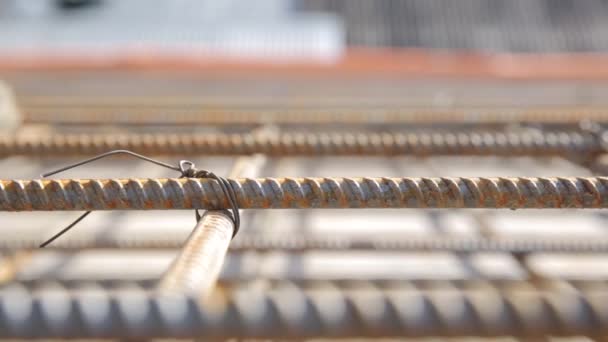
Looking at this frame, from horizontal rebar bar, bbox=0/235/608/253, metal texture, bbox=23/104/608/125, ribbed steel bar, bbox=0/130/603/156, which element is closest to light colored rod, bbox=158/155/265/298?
ribbed steel bar, bbox=0/130/603/156

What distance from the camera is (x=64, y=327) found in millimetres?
286

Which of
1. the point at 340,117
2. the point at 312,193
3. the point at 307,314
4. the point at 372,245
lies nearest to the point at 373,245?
the point at 372,245

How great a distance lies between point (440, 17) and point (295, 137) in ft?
7.27

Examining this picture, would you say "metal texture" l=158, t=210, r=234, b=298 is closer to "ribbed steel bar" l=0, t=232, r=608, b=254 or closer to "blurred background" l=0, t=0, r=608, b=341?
"blurred background" l=0, t=0, r=608, b=341

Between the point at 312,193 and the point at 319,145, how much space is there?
312 millimetres

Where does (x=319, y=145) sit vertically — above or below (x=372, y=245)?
above

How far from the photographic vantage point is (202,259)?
0.36 metres

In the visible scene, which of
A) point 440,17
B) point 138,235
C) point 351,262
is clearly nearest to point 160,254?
point 138,235

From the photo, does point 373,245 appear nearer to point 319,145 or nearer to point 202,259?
point 319,145

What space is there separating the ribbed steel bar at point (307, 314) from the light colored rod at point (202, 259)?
0.02 meters

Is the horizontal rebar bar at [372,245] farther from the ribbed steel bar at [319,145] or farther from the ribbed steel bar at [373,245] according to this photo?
the ribbed steel bar at [319,145]

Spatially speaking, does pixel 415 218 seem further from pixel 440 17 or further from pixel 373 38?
pixel 440 17

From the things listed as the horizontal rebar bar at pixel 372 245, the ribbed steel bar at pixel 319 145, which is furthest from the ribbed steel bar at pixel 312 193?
the horizontal rebar bar at pixel 372 245

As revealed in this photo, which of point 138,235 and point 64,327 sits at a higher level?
point 64,327
